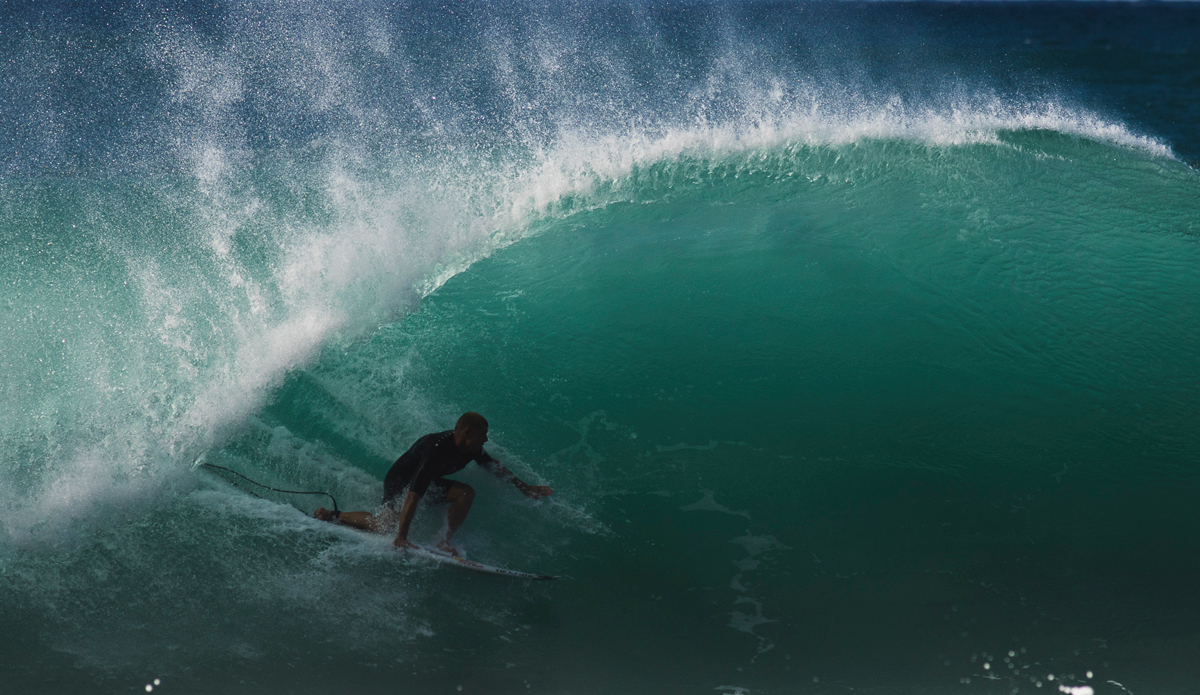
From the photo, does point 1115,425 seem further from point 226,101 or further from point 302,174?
point 226,101

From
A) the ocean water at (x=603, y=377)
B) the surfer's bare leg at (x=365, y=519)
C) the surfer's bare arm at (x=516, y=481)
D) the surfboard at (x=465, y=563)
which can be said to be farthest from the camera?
the surfer's bare arm at (x=516, y=481)

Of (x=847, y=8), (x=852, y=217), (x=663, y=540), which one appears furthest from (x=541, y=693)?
(x=847, y=8)

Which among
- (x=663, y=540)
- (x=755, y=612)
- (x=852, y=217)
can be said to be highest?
(x=852, y=217)

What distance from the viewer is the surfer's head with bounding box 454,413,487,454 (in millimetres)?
3961

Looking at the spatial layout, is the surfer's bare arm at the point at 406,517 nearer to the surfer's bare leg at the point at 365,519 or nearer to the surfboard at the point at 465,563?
the surfboard at the point at 465,563

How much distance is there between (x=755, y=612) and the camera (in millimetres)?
3898

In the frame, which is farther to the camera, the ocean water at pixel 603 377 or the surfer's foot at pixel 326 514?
the surfer's foot at pixel 326 514

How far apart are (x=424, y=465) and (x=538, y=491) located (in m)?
0.76

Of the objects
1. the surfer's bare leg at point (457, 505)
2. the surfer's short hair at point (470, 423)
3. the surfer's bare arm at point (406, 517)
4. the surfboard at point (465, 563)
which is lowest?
the surfboard at point (465, 563)

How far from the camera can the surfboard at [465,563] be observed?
12.8 feet

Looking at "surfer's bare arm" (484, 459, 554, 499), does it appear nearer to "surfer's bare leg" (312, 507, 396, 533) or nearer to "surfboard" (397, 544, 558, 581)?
"surfboard" (397, 544, 558, 581)

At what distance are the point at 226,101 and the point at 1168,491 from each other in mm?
10657

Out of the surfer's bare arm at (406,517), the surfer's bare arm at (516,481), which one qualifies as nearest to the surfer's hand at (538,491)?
the surfer's bare arm at (516,481)

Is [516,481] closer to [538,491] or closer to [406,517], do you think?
[538,491]
